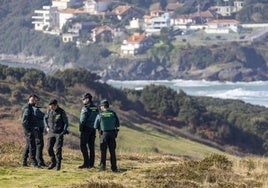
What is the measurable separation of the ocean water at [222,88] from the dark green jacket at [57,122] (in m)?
75.6

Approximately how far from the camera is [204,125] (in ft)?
164

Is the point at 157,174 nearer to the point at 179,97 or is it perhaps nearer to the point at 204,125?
the point at 204,125

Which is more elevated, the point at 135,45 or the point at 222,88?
the point at 135,45

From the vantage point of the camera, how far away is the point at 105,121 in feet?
51.7

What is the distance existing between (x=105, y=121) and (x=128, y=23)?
16996 centimetres

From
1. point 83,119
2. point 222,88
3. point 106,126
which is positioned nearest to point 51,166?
point 83,119

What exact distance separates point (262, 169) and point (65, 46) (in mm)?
152296

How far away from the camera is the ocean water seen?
99250mm

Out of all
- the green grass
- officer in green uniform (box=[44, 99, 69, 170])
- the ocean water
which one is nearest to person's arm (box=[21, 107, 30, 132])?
officer in green uniform (box=[44, 99, 69, 170])

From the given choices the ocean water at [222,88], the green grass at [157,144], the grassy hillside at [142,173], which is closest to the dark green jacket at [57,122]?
the grassy hillside at [142,173]

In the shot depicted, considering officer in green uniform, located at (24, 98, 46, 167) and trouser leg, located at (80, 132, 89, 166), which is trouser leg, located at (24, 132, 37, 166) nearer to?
officer in green uniform, located at (24, 98, 46, 167)

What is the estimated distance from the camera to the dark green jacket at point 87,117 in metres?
16.0

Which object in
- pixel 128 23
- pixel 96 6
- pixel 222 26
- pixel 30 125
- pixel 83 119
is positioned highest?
pixel 96 6

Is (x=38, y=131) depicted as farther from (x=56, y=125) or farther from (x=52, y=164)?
(x=52, y=164)
